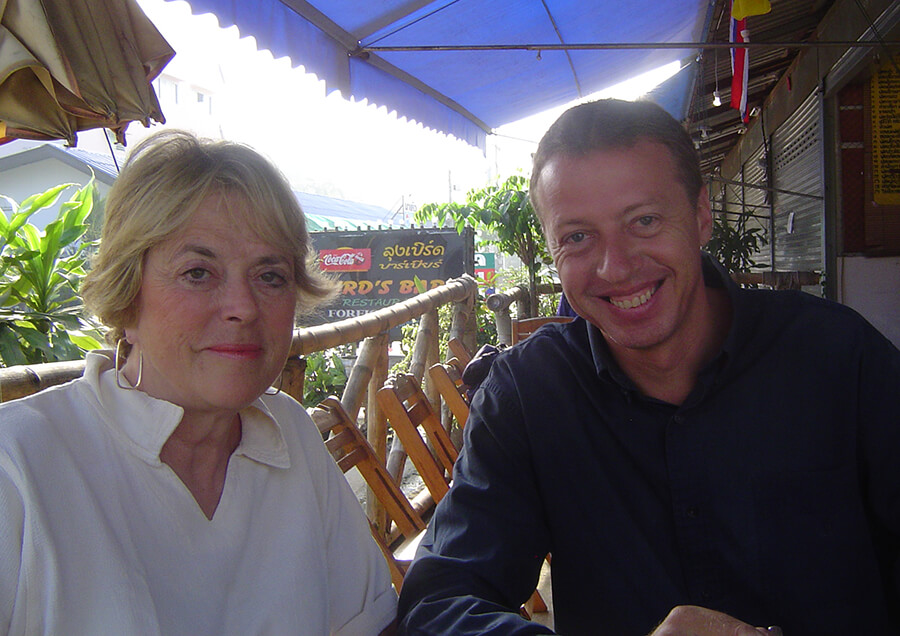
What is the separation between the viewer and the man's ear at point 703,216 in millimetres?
1460

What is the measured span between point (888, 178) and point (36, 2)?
5510 mm

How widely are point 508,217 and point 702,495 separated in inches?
197

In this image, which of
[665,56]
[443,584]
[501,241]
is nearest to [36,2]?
[443,584]

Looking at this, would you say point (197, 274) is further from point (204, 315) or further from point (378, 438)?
point (378, 438)

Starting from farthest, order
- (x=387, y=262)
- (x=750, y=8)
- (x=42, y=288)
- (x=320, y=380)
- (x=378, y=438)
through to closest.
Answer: (x=387, y=262)
(x=320, y=380)
(x=750, y=8)
(x=42, y=288)
(x=378, y=438)

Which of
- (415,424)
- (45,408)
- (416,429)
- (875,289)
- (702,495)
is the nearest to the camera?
(45,408)

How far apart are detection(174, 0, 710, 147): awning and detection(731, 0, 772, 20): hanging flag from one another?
452mm

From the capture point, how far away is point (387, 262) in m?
6.62

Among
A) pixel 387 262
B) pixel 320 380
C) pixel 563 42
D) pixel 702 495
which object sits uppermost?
pixel 563 42

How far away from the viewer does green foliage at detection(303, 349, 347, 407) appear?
621 cm

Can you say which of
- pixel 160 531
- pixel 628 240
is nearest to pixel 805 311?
pixel 628 240

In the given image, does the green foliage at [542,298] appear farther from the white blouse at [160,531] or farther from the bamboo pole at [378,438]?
the white blouse at [160,531]

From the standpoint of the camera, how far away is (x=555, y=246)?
1.44 meters

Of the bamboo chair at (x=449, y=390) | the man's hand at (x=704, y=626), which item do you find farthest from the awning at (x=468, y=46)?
the man's hand at (x=704, y=626)
